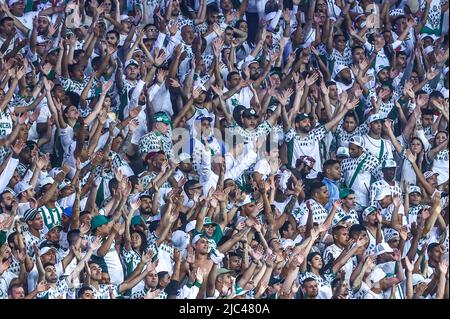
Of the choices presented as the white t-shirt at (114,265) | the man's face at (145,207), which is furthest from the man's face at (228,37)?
the white t-shirt at (114,265)

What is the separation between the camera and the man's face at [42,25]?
9.17 m

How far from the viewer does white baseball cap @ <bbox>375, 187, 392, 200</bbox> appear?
29.7 feet

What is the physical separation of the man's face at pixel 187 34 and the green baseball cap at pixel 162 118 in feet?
1.73

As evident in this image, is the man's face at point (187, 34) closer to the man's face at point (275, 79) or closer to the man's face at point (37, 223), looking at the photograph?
the man's face at point (275, 79)

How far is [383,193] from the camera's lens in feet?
29.7

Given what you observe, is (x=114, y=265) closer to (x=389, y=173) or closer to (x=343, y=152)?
(x=343, y=152)

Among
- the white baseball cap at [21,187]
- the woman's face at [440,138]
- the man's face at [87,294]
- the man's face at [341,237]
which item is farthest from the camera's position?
the woman's face at [440,138]

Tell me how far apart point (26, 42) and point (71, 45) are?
0.28 meters

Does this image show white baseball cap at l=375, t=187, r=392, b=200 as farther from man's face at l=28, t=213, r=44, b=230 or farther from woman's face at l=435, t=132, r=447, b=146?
man's face at l=28, t=213, r=44, b=230

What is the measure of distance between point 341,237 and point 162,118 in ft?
4.32

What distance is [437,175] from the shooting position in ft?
30.1
